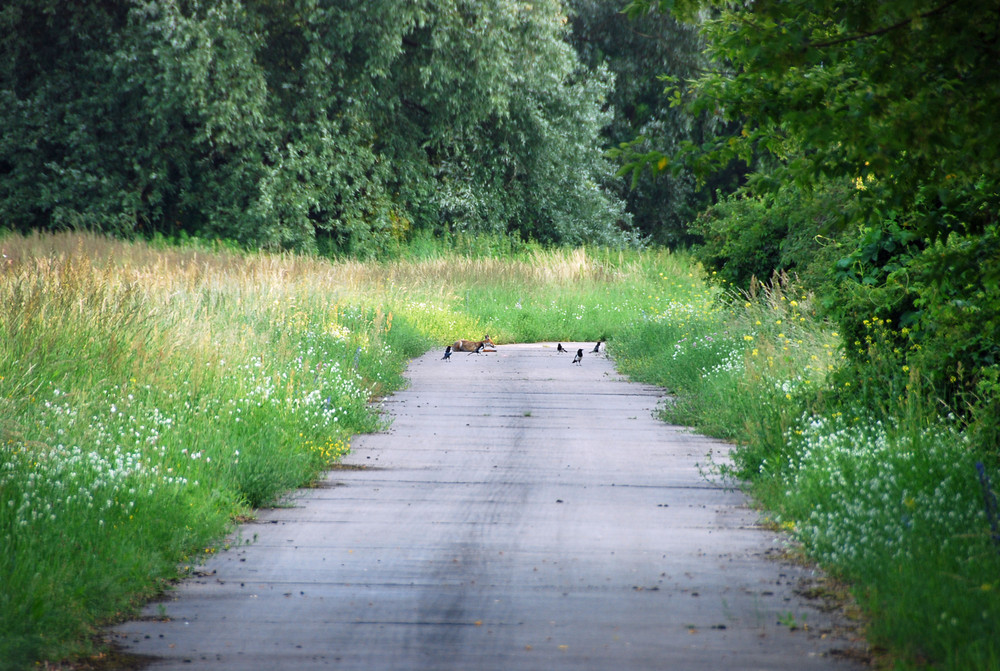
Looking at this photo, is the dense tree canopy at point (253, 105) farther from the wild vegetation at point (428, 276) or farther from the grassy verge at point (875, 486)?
the grassy verge at point (875, 486)

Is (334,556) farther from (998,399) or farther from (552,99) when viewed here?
(552,99)

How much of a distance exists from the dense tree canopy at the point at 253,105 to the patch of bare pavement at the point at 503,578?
22160 millimetres

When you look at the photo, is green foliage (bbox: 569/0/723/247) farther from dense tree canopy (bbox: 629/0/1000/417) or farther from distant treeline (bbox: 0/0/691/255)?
dense tree canopy (bbox: 629/0/1000/417)

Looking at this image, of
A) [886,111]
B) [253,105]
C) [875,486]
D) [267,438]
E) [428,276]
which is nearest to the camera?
[886,111]

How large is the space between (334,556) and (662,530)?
6.73ft

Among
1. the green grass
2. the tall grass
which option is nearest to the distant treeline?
the tall grass

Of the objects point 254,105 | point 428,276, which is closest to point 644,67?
point 254,105

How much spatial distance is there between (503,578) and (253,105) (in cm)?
2622

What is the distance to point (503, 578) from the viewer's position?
6.07m

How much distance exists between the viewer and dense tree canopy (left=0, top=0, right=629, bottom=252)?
3019 centimetres

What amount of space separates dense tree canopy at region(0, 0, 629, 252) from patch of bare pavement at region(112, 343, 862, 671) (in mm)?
22160

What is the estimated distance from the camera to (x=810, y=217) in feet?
48.4

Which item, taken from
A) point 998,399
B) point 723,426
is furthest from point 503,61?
point 998,399

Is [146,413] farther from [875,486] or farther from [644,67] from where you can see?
[644,67]
